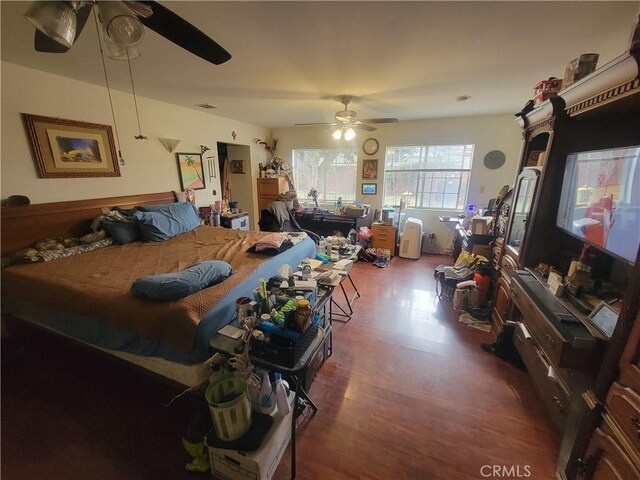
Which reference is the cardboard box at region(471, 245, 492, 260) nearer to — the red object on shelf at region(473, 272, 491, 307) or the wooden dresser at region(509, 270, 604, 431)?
the red object on shelf at region(473, 272, 491, 307)

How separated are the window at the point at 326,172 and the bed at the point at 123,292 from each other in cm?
290

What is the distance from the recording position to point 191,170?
3.73 meters

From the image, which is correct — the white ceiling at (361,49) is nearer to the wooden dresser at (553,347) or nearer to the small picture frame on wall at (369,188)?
the wooden dresser at (553,347)

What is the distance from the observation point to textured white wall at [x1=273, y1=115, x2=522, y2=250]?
13.0 ft

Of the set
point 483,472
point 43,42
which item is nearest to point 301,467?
point 483,472

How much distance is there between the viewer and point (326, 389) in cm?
177

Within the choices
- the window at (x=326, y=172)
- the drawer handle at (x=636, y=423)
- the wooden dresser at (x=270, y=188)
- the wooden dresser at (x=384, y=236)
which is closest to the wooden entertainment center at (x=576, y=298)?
the drawer handle at (x=636, y=423)

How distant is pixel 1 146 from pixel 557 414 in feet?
14.4

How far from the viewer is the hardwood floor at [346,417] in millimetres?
1308

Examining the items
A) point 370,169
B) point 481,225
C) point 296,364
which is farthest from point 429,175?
point 296,364

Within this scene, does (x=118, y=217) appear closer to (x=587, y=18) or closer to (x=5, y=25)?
(x=5, y=25)

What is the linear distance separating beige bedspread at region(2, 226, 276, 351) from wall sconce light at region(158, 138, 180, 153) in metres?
1.47

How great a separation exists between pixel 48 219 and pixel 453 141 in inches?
213

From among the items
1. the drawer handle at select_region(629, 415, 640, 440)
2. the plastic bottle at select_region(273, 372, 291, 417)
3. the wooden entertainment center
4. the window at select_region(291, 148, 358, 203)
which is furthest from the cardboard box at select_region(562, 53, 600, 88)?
the window at select_region(291, 148, 358, 203)
